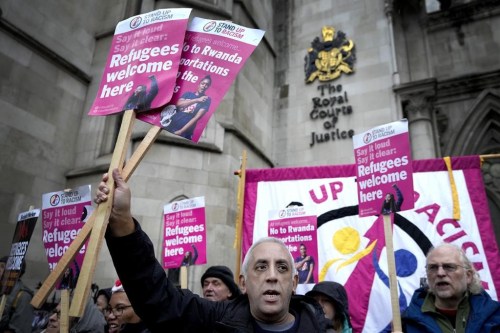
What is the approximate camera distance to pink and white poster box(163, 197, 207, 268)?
5.02 m

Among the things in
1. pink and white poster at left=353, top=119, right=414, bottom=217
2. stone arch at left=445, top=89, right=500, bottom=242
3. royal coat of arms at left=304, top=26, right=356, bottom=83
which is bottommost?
pink and white poster at left=353, top=119, right=414, bottom=217

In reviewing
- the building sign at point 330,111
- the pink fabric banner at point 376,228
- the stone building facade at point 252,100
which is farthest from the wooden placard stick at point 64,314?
the building sign at point 330,111

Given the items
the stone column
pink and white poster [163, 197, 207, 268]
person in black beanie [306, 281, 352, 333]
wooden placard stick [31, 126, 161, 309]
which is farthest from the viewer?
the stone column

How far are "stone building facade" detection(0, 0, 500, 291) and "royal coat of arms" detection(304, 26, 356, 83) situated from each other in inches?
6.7

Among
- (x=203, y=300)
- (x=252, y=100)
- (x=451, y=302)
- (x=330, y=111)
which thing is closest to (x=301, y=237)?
(x=451, y=302)

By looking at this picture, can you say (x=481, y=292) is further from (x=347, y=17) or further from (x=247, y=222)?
(x=347, y=17)

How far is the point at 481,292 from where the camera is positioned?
2.50m

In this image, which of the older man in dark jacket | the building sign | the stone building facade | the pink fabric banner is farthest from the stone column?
the older man in dark jacket

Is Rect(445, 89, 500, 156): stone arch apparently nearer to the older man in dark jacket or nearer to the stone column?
the stone column

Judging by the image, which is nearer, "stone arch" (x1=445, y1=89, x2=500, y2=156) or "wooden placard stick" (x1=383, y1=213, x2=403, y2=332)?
"wooden placard stick" (x1=383, y1=213, x2=403, y2=332)

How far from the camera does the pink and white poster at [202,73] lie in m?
2.35

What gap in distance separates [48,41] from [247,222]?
22.4ft

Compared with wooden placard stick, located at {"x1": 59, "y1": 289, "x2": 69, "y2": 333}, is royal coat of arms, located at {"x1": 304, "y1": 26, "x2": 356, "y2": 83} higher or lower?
higher

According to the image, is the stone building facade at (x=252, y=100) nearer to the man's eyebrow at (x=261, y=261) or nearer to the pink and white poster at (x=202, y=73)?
the pink and white poster at (x=202, y=73)
